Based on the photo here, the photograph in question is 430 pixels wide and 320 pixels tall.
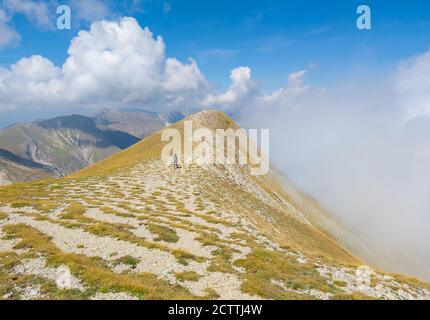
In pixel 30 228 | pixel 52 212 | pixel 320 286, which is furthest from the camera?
pixel 52 212

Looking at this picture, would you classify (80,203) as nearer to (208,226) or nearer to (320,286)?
(208,226)

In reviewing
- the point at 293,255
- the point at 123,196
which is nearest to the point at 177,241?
the point at 293,255

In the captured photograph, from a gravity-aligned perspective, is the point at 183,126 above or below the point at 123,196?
above

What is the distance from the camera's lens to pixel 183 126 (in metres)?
121

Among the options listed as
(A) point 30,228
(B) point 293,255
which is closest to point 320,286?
(B) point 293,255
